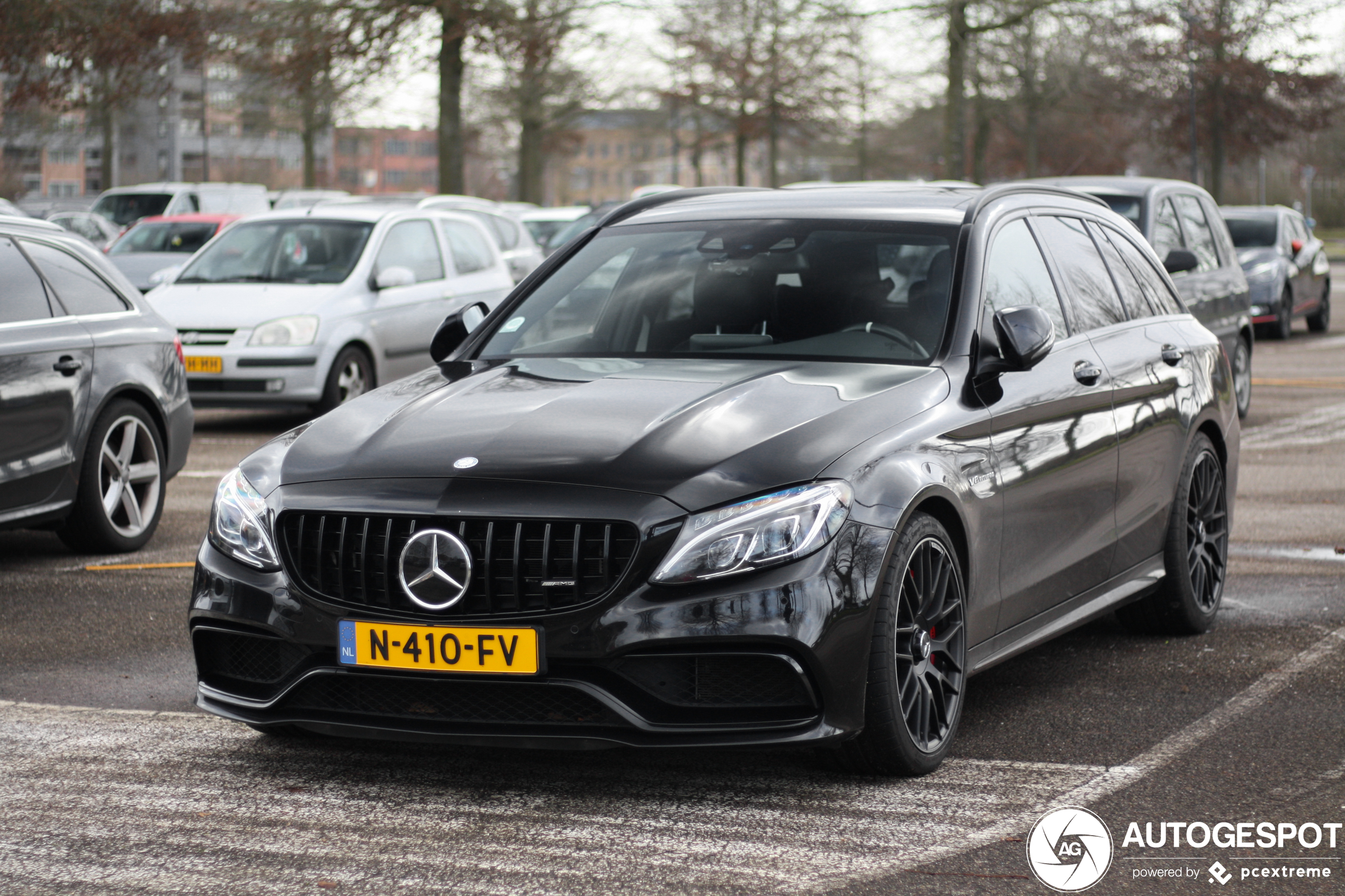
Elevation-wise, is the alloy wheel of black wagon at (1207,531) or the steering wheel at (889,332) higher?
the steering wheel at (889,332)

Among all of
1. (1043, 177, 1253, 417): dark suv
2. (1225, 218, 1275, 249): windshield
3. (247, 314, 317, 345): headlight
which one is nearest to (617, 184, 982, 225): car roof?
(1043, 177, 1253, 417): dark suv

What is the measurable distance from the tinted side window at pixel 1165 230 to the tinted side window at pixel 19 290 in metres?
7.52

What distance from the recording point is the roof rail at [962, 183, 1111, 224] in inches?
219

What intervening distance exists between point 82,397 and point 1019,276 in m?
4.33

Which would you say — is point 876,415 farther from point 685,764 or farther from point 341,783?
point 341,783

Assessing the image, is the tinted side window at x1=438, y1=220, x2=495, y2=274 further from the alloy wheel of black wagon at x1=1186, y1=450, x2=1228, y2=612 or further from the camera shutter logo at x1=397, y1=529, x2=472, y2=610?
the camera shutter logo at x1=397, y1=529, x2=472, y2=610

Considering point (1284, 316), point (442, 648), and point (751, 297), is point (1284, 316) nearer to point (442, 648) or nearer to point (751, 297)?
point (751, 297)

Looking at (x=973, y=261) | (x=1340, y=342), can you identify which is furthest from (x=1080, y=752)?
(x=1340, y=342)

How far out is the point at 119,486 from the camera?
8.20 m

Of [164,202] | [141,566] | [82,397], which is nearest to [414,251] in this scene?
[82,397]

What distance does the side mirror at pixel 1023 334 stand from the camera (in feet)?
16.5

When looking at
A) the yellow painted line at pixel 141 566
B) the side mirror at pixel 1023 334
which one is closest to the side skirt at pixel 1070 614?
the side mirror at pixel 1023 334

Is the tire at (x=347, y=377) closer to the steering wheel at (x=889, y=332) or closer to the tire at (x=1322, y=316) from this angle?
the steering wheel at (x=889, y=332)

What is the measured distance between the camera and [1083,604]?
5652 millimetres
